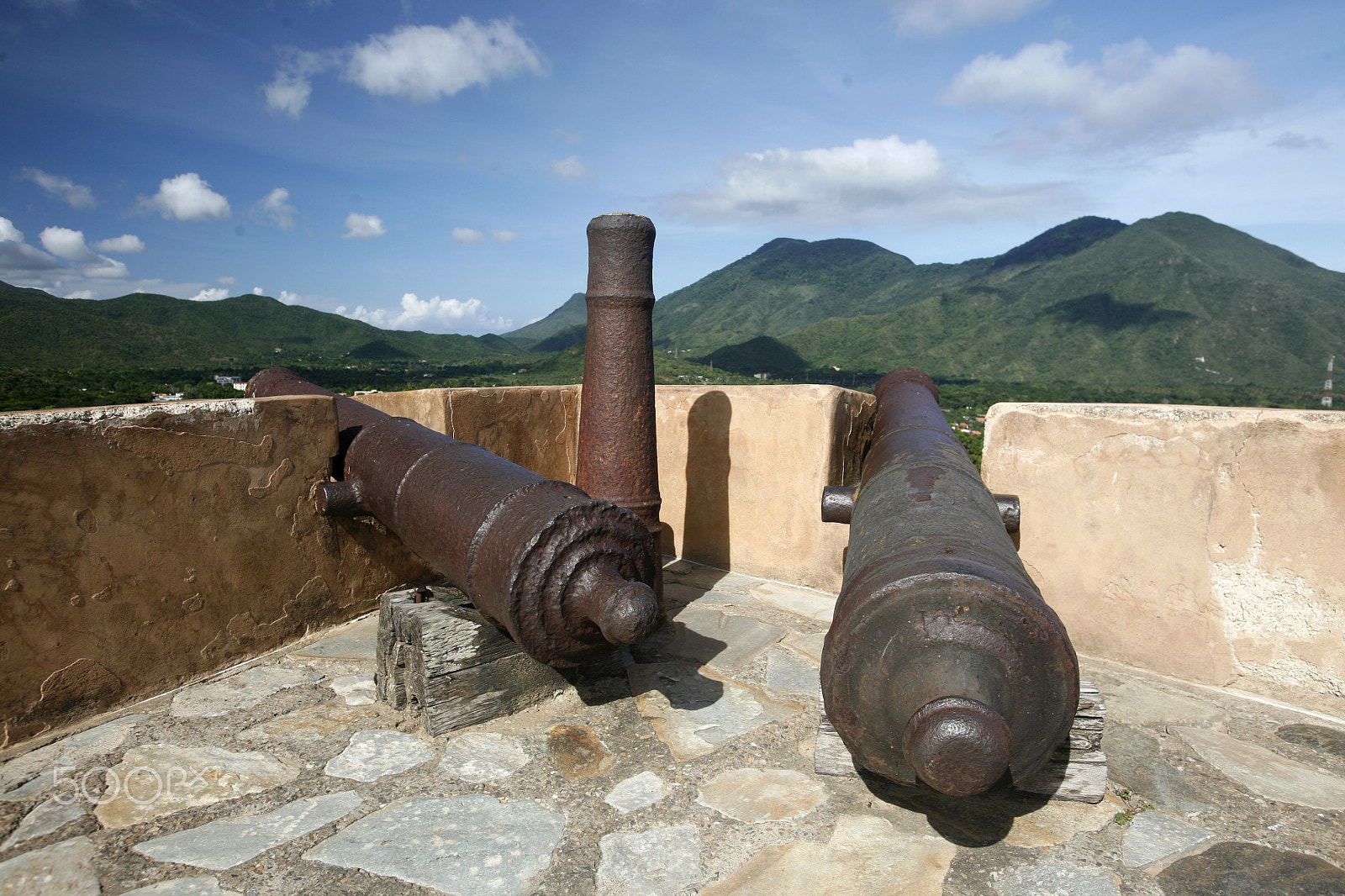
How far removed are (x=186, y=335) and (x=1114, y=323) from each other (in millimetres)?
77376

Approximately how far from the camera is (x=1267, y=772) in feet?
8.38

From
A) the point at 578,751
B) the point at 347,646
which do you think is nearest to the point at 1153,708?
the point at 578,751

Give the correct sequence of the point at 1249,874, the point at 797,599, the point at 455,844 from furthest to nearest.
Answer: the point at 797,599, the point at 455,844, the point at 1249,874

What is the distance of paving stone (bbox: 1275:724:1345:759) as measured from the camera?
2754 mm

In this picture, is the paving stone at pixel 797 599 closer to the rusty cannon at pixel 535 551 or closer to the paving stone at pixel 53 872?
the rusty cannon at pixel 535 551

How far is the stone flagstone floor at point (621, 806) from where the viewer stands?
1.99 m

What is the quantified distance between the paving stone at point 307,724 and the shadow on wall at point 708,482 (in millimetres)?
2837

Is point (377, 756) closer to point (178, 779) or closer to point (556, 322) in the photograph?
point (178, 779)

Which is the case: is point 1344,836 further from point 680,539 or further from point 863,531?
point 680,539

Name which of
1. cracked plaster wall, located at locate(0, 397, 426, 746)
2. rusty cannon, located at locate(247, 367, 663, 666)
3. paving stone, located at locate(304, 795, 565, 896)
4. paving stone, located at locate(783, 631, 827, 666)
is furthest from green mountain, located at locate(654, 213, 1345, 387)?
paving stone, located at locate(304, 795, 565, 896)

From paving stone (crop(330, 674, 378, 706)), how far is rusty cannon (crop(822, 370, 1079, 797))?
7.29 feet

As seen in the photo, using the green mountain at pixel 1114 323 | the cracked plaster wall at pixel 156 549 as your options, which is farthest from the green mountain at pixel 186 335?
the cracked plaster wall at pixel 156 549

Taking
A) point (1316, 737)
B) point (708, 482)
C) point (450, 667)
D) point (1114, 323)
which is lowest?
point (1316, 737)

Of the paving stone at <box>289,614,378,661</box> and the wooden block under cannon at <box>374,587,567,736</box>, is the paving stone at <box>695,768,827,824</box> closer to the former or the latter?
the wooden block under cannon at <box>374,587,567,736</box>
